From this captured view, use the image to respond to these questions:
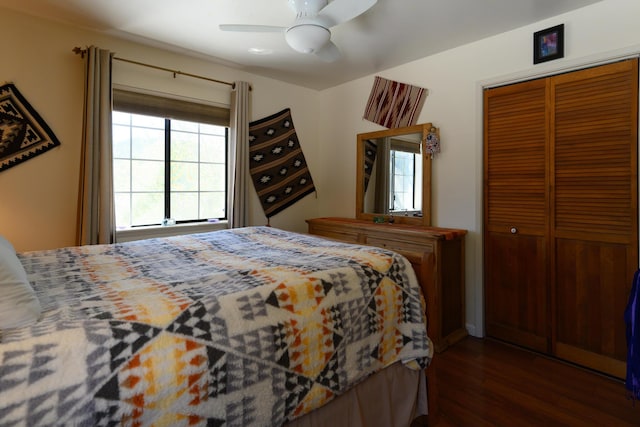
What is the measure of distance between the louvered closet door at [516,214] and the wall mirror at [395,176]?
53cm

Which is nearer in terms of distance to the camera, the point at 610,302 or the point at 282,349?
the point at 282,349

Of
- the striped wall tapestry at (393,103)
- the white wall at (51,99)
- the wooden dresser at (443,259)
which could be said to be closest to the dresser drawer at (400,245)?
the wooden dresser at (443,259)

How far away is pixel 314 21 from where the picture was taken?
6.31 feet

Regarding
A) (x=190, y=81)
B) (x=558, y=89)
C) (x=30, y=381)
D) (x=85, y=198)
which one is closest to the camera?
(x=30, y=381)

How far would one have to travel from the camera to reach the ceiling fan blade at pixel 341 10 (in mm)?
1763

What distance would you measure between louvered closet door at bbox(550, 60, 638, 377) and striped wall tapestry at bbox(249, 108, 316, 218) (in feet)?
8.17

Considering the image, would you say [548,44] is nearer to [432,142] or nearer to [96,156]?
[432,142]

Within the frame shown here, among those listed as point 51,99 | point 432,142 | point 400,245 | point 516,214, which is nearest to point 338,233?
point 400,245

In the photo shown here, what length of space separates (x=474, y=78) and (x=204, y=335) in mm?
2808

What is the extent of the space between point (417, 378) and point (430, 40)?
8.24 feet

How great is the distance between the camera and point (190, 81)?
122 inches

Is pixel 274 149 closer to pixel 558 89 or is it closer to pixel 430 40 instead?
pixel 430 40

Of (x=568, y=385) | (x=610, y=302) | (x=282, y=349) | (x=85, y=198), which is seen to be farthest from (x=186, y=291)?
(x=610, y=302)

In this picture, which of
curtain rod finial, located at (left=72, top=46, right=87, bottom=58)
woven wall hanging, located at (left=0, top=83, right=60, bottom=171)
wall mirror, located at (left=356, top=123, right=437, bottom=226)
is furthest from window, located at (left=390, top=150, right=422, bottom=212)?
woven wall hanging, located at (left=0, top=83, right=60, bottom=171)
